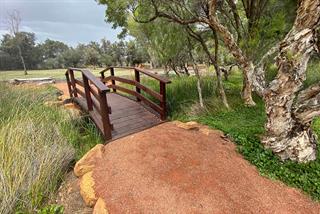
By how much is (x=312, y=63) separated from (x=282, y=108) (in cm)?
715

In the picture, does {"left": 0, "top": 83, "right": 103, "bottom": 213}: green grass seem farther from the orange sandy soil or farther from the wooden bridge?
the orange sandy soil

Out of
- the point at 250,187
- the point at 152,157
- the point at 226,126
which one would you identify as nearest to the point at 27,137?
the point at 152,157

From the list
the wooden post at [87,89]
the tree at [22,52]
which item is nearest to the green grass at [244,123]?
the wooden post at [87,89]

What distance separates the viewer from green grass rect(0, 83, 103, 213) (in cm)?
227

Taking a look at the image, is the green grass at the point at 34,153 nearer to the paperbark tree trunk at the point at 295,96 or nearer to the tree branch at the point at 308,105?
the paperbark tree trunk at the point at 295,96

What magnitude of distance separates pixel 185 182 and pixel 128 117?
2365 mm

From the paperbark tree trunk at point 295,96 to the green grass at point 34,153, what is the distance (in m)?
2.82

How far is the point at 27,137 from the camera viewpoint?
9.91 feet

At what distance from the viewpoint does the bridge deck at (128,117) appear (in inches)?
156

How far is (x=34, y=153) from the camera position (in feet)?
9.14

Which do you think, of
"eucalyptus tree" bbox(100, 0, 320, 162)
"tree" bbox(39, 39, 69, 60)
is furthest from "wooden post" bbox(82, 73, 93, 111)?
"tree" bbox(39, 39, 69, 60)

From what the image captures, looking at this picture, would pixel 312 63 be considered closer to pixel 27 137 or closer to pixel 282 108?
pixel 282 108

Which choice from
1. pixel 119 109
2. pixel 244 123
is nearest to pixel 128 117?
pixel 119 109

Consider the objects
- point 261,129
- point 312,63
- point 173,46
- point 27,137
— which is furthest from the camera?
point 312,63
